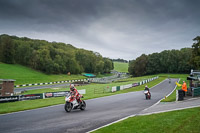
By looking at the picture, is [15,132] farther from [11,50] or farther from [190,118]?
[11,50]

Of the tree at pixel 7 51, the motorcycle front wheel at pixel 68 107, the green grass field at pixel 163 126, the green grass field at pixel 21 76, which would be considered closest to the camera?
the green grass field at pixel 163 126

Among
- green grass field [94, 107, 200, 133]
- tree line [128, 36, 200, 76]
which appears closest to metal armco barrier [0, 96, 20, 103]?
green grass field [94, 107, 200, 133]

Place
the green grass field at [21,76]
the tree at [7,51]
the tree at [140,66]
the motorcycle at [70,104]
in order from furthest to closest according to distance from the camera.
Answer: the tree at [140,66] → the tree at [7,51] → the green grass field at [21,76] → the motorcycle at [70,104]

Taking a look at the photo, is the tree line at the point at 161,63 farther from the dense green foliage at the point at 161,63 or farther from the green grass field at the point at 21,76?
the green grass field at the point at 21,76

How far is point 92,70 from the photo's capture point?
12019 cm

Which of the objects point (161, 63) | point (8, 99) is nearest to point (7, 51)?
point (8, 99)

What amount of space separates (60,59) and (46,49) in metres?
9.03

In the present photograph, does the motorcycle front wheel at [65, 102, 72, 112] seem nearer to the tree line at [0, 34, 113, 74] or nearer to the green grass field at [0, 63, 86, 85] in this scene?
the green grass field at [0, 63, 86, 85]

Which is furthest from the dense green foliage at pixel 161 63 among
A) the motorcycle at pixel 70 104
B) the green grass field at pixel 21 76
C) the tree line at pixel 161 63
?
the motorcycle at pixel 70 104

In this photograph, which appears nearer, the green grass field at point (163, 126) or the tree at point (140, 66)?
the green grass field at point (163, 126)

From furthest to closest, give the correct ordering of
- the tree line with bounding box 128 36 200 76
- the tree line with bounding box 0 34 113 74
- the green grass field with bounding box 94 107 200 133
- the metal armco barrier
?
the tree line with bounding box 128 36 200 76, the tree line with bounding box 0 34 113 74, the metal armco barrier, the green grass field with bounding box 94 107 200 133

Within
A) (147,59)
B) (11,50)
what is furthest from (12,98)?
(147,59)

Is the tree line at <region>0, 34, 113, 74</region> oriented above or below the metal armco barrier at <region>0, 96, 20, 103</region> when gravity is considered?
above

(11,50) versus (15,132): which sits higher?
(11,50)
